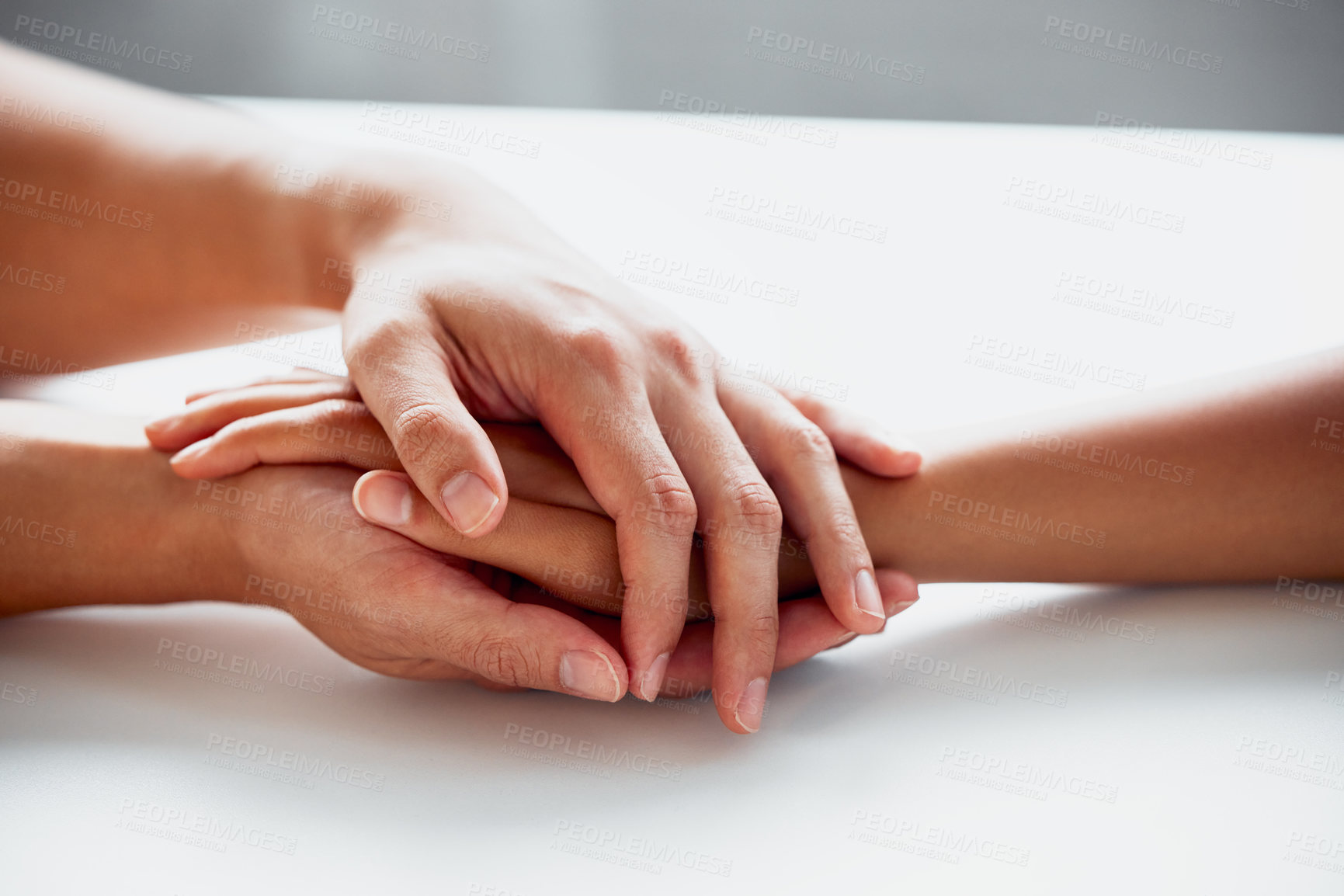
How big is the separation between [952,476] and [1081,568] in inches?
6.3

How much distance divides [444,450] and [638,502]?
178 mm

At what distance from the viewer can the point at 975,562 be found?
3.47 ft

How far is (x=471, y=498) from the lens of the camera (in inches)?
33.1

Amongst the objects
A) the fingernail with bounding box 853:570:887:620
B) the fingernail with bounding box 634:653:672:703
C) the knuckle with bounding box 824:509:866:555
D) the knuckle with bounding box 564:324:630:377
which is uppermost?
the knuckle with bounding box 564:324:630:377

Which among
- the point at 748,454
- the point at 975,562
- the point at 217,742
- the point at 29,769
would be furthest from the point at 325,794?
the point at 975,562

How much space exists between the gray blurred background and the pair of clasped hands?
2.37 metres

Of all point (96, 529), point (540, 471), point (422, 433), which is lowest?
point (96, 529)

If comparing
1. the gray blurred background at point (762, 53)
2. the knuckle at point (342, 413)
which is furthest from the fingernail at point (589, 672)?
the gray blurred background at point (762, 53)

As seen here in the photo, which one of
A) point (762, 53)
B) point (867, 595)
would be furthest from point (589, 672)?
point (762, 53)

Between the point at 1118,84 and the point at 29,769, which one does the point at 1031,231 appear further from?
the point at 29,769

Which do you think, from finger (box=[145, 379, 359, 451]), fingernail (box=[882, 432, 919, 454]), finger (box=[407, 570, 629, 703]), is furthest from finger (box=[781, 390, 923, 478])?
finger (box=[145, 379, 359, 451])

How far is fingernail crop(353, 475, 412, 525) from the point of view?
0.88 m

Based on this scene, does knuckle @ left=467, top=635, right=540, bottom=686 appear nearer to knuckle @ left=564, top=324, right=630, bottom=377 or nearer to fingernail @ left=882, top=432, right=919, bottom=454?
knuckle @ left=564, top=324, right=630, bottom=377

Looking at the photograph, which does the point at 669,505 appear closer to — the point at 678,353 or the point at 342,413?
the point at 678,353
